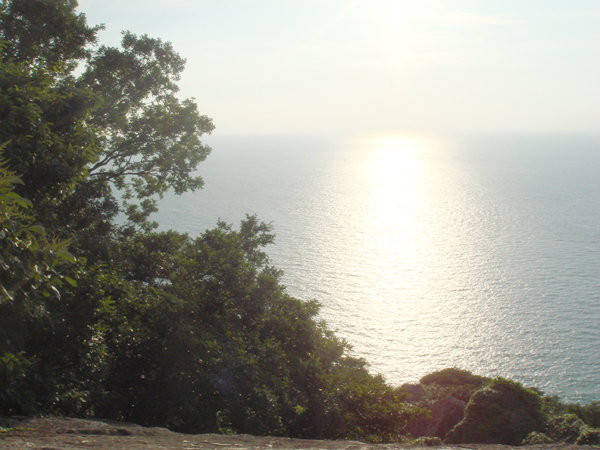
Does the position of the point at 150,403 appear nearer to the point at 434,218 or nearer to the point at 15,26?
the point at 15,26

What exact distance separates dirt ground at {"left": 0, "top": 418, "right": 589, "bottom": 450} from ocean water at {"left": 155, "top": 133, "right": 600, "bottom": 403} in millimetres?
27758

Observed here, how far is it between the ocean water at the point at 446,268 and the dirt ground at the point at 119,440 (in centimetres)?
2776

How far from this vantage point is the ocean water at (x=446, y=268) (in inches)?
2142

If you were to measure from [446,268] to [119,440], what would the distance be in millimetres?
80397

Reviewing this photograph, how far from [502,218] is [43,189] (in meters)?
116

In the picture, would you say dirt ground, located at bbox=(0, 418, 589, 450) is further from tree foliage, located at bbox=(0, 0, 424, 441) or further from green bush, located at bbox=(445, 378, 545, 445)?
green bush, located at bbox=(445, 378, 545, 445)

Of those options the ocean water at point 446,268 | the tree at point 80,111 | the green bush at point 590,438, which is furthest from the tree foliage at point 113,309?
the ocean water at point 446,268

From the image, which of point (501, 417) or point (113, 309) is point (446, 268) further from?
point (113, 309)

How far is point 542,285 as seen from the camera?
2805 inches

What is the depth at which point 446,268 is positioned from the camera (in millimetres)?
80500

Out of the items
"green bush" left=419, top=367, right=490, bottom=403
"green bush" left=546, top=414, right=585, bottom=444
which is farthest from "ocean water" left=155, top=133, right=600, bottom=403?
"green bush" left=546, top=414, right=585, bottom=444

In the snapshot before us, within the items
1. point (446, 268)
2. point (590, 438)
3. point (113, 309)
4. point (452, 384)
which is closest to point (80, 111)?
point (113, 309)

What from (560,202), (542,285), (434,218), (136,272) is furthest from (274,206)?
(136,272)

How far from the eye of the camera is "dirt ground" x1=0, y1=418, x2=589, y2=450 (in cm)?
616
